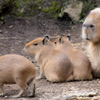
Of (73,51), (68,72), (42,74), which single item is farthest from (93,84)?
(42,74)

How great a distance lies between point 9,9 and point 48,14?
6.38 ft

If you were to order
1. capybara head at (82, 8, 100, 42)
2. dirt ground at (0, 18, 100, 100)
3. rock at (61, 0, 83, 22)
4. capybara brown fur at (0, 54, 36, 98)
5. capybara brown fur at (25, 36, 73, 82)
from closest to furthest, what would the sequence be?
capybara brown fur at (0, 54, 36, 98), capybara head at (82, 8, 100, 42), capybara brown fur at (25, 36, 73, 82), dirt ground at (0, 18, 100, 100), rock at (61, 0, 83, 22)

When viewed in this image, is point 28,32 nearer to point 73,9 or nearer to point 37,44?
point 73,9

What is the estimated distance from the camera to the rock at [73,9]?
10250mm

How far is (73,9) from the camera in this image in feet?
33.7

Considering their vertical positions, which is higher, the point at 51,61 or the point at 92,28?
the point at 92,28

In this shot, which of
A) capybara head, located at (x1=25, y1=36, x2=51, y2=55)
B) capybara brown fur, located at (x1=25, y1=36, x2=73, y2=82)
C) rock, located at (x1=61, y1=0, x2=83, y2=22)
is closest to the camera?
capybara brown fur, located at (x1=25, y1=36, x2=73, y2=82)

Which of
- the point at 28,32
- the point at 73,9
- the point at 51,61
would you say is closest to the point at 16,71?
the point at 51,61

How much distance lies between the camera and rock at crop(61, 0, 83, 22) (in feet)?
33.6

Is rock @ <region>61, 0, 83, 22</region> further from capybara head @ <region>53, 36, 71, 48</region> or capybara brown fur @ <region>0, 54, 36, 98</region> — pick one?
capybara brown fur @ <region>0, 54, 36, 98</region>

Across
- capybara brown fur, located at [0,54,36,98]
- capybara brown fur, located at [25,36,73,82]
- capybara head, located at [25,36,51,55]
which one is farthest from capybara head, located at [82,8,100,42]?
capybara brown fur, located at [0,54,36,98]

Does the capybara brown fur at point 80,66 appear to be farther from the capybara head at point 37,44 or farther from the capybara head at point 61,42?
the capybara head at point 37,44

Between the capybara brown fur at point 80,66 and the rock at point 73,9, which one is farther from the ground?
the rock at point 73,9

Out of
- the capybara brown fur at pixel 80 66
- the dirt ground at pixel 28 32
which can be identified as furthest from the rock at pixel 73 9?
the capybara brown fur at pixel 80 66
